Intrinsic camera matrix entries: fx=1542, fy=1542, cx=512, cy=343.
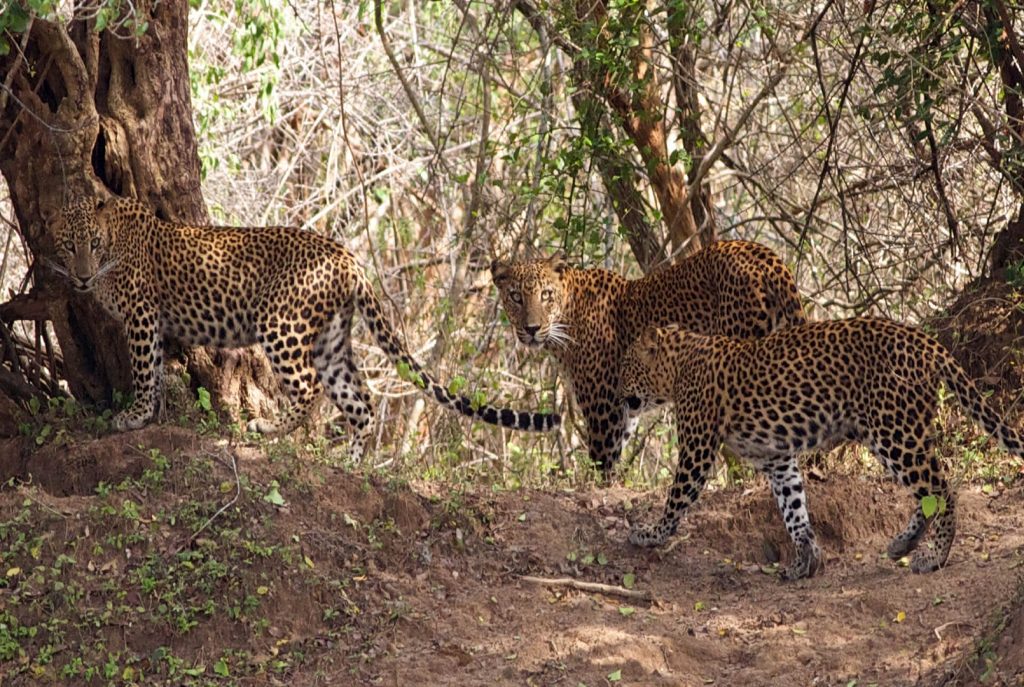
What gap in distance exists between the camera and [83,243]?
8.77 m

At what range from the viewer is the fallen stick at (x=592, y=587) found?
7750 millimetres

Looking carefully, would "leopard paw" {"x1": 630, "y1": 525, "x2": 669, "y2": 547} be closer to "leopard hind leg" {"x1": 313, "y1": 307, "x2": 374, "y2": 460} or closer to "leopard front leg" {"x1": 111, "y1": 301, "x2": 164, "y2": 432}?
"leopard hind leg" {"x1": 313, "y1": 307, "x2": 374, "y2": 460}

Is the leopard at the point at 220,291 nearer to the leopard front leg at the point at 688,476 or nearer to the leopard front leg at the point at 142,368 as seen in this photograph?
the leopard front leg at the point at 142,368

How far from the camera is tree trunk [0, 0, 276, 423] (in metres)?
8.90

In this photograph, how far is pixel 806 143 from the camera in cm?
1271

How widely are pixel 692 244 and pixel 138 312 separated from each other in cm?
415

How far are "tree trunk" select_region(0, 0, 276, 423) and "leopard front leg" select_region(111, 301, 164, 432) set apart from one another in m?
0.38

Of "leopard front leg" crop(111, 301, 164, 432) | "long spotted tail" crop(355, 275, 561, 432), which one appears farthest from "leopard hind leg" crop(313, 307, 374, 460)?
"leopard front leg" crop(111, 301, 164, 432)

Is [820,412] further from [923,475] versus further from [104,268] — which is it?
[104,268]

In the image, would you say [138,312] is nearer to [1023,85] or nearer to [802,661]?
[802,661]

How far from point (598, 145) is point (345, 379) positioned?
221cm

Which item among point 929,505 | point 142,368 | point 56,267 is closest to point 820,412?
point 929,505

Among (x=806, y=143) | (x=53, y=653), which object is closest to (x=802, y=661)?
(x=53, y=653)

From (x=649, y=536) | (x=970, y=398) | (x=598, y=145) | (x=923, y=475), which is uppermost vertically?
(x=598, y=145)
